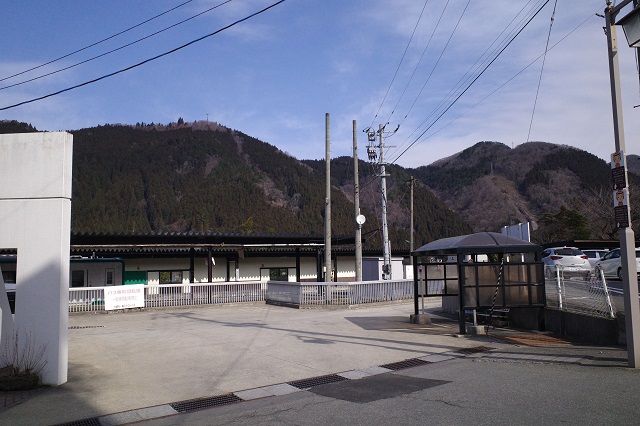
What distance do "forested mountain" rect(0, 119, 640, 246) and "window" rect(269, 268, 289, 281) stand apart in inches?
2342

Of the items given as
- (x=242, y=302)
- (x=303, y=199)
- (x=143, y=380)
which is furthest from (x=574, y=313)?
(x=303, y=199)

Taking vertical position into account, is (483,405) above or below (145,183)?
below

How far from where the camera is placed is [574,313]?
1357 centimetres

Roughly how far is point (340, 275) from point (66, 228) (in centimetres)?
3308

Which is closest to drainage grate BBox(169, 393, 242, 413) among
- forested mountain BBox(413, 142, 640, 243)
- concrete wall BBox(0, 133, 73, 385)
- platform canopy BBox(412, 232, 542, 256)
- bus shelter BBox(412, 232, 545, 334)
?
concrete wall BBox(0, 133, 73, 385)

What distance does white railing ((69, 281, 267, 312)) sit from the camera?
24828mm

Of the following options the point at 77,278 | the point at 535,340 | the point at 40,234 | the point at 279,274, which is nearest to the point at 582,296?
the point at 535,340

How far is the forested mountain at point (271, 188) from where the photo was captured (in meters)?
125

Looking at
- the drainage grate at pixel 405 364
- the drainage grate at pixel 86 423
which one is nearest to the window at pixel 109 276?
the drainage grate at pixel 405 364

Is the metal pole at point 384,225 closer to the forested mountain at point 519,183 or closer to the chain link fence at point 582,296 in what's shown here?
the chain link fence at point 582,296

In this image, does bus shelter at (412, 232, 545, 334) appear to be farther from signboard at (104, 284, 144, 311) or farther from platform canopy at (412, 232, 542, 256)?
signboard at (104, 284, 144, 311)

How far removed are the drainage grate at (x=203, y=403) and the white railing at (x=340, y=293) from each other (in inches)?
642

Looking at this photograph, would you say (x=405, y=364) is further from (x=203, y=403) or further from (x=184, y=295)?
(x=184, y=295)

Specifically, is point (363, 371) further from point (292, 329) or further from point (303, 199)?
point (303, 199)
